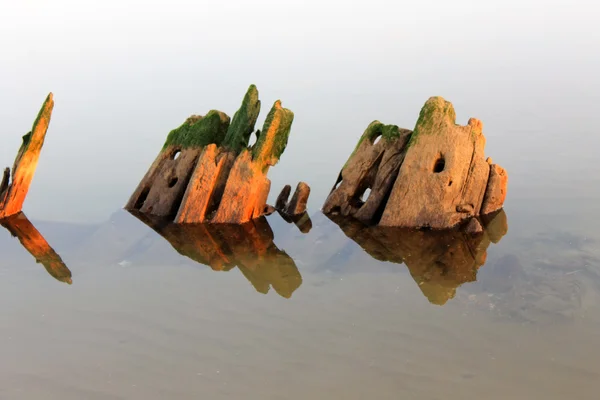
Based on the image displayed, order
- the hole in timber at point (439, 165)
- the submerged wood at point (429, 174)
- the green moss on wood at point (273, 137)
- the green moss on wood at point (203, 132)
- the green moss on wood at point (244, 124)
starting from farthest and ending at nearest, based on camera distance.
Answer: the green moss on wood at point (203, 132), the green moss on wood at point (244, 124), the green moss on wood at point (273, 137), the hole in timber at point (439, 165), the submerged wood at point (429, 174)

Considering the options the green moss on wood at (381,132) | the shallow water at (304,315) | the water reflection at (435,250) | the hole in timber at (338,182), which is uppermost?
the green moss on wood at (381,132)

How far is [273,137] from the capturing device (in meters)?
20.8

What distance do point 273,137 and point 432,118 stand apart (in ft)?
12.3

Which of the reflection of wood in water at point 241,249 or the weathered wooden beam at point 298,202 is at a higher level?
the weathered wooden beam at point 298,202

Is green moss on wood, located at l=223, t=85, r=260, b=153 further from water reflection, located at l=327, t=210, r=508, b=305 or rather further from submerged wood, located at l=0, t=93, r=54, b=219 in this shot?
submerged wood, located at l=0, t=93, r=54, b=219

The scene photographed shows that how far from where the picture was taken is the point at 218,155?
21.1 meters

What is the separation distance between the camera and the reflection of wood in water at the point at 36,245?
1880 centimetres

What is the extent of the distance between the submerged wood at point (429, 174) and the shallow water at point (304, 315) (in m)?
0.77

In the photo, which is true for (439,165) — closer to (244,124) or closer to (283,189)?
(283,189)

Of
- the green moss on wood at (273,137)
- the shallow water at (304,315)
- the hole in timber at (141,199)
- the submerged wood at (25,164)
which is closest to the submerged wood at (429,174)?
the shallow water at (304,315)

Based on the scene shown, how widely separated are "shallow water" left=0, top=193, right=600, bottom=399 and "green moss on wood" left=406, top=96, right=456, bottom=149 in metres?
2.53

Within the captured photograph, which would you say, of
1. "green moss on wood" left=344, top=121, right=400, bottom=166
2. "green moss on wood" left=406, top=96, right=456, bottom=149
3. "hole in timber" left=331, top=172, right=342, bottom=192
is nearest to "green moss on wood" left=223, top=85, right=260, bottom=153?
"hole in timber" left=331, top=172, right=342, bottom=192

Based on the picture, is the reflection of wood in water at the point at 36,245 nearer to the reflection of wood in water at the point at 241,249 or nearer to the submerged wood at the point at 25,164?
the submerged wood at the point at 25,164

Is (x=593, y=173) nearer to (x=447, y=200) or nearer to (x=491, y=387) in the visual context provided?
(x=447, y=200)
